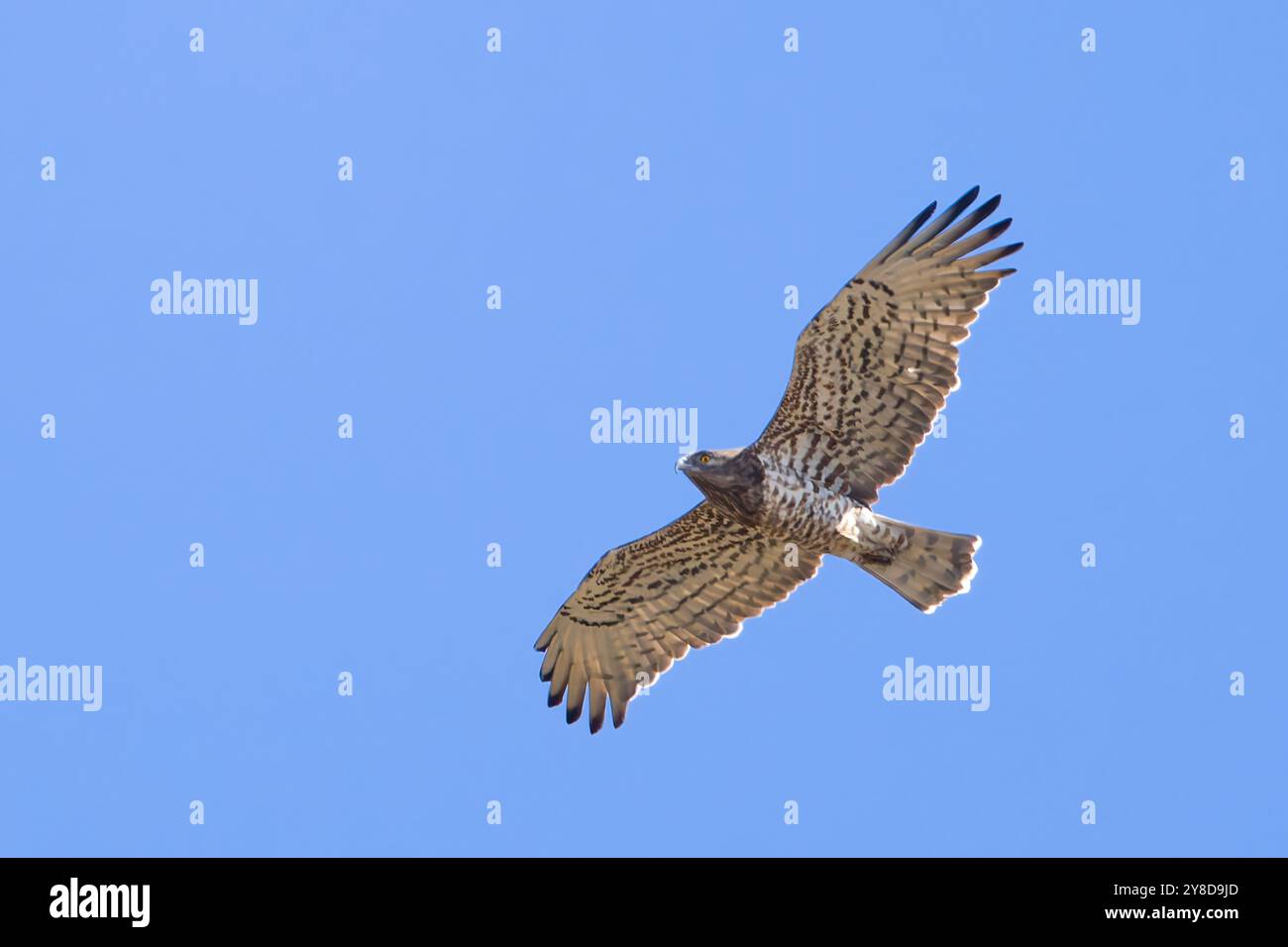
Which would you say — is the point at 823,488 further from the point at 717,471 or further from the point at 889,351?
the point at 889,351

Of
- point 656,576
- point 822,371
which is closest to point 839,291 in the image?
point 822,371

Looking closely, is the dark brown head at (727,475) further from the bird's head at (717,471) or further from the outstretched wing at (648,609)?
the outstretched wing at (648,609)

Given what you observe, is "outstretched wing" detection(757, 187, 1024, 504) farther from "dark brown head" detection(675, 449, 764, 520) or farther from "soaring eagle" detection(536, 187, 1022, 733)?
"dark brown head" detection(675, 449, 764, 520)

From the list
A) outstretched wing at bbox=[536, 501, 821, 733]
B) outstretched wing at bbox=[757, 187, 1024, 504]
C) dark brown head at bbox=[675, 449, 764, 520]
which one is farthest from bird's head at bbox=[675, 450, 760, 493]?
outstretched wing at bbox=[536, 501, 821, 733]

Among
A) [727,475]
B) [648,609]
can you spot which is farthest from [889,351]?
[648,609]

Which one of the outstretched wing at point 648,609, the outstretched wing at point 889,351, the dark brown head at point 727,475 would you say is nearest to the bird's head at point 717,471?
the dark brown head at point 727,475
